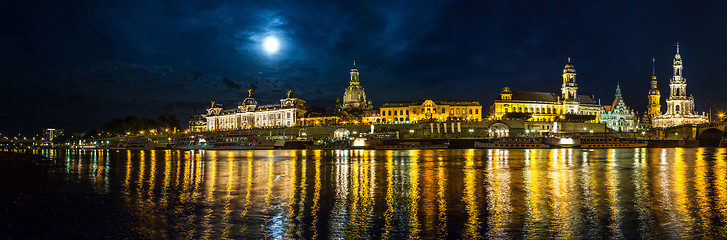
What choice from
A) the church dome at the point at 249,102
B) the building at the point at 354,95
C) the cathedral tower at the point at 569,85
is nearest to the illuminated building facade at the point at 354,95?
the building at the point at 354,95

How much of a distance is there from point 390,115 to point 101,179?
381 ft

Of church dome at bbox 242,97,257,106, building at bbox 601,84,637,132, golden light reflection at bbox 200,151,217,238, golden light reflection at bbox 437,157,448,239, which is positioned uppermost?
church dome at bbox 242,97,257,106

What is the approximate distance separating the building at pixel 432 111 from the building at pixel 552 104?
6407 mm

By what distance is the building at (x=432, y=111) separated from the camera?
5433 inches

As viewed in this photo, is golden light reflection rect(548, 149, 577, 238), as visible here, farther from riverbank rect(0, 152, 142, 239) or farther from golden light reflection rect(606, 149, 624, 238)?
riverbank rect(0, 152, 142, 239)

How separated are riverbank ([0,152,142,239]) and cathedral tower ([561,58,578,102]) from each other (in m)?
153

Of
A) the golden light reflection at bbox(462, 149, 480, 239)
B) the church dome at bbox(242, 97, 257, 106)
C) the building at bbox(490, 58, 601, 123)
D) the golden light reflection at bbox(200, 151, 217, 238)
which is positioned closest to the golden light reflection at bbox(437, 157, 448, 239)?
the golden light reflection at bbox(462, 149, 480, 239)

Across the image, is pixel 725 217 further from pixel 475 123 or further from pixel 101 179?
pixel 475 123

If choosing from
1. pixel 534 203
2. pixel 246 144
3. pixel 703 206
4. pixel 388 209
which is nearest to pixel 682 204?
pixel 703 206

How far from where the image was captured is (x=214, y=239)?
13086 millimetres

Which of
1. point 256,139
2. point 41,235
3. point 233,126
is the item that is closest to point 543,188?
point 41,235

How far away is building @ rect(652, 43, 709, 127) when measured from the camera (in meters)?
177

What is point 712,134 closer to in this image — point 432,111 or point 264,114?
point 432,111

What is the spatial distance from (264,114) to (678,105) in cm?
13882
